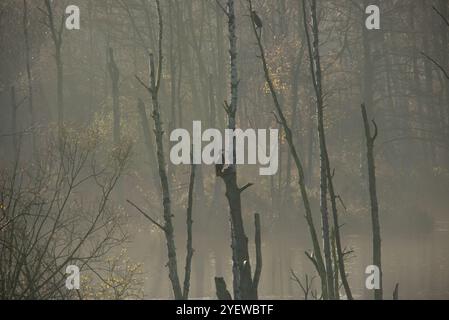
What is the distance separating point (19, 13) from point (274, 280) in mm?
16472

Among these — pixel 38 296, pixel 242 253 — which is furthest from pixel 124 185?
pixel 242 253

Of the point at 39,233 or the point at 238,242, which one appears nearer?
the point at 238,242

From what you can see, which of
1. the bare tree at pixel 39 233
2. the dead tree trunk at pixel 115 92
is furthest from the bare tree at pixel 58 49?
the bare tree at pixel 39 233

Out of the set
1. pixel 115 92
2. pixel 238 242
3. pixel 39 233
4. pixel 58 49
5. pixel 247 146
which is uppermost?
pixel 58 49

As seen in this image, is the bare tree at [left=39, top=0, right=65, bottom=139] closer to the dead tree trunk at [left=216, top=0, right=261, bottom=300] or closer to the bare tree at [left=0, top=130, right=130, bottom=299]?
the bare tree at [left=0, top=130, right=130, bottom=299]

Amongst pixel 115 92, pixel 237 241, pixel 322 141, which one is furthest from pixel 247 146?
pixel 322 141

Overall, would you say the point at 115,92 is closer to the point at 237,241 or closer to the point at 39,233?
the point at 39,233

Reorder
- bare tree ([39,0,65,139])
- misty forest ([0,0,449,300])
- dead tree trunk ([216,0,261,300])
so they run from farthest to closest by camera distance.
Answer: bare tree ([39,0,65,139]) → misty forest ([0,0,449,300]) → dead tree trunk ([216,0,261,300])

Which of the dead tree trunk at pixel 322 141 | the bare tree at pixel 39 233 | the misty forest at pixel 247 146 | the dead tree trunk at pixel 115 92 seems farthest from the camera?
the dead tree trunk at pixel 115 92

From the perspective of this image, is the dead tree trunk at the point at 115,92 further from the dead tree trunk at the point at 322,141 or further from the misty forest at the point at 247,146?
the dead tree trunk at the point at 322,141

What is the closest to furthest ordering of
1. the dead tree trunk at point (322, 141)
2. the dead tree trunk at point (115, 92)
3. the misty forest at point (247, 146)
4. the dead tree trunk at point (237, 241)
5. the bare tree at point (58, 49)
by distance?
the dead tree trunk at point (237, 241)
the dead tree trunk at point (322, 141)
the misty forest at point (247, 146)
the bare tree at point (58, 49)
the dead tree trunk at point (115, 92)

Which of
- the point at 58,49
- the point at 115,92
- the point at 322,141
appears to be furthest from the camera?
the point at 115,92

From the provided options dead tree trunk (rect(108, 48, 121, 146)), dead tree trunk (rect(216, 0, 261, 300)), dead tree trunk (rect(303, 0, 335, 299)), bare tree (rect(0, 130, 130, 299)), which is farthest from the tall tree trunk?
dead tree trunk (rect(108, 48, 121, 146))

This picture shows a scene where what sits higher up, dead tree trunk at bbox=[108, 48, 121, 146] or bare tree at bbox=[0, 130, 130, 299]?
dead tree trunk at bbox=[108, 48, 121, 146]
